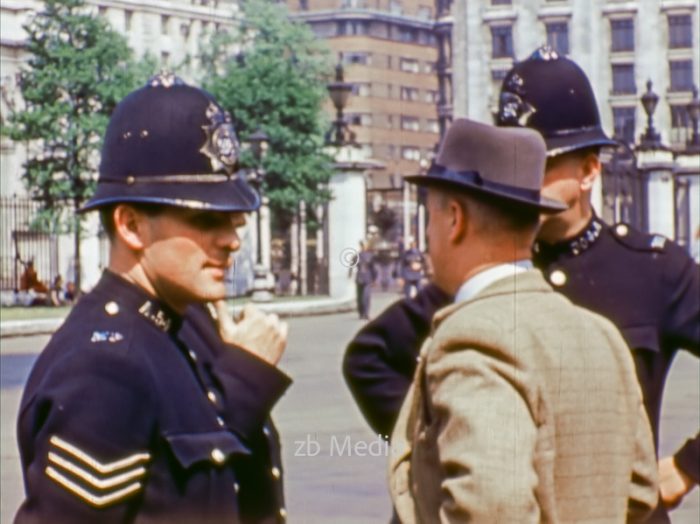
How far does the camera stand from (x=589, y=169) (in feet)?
16.7

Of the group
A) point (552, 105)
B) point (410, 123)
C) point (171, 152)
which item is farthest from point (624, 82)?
point (171, 152)

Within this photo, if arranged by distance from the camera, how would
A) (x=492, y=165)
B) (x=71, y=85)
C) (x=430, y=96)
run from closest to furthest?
(x=492, y=165), (x=71, y=85), (x=430, y=96)

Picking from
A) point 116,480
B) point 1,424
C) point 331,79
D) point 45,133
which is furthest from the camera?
point 331,79

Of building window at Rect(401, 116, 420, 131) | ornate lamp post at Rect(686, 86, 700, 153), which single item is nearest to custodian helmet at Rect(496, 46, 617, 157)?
ornate lamp post at Rect(686, 86, 700, 153)

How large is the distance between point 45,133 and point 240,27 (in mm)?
19750

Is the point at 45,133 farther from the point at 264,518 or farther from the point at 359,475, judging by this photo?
the point at 264,518

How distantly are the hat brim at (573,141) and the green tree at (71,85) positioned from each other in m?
38.5

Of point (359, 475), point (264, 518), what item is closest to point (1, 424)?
point (359, 475)

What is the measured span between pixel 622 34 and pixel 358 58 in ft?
165

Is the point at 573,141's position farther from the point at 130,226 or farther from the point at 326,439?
the point at 326,439

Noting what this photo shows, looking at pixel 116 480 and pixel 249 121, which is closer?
pixel 116 480

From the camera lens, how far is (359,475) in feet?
42.0

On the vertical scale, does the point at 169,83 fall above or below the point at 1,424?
above

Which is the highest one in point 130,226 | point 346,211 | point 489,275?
point 346,211
